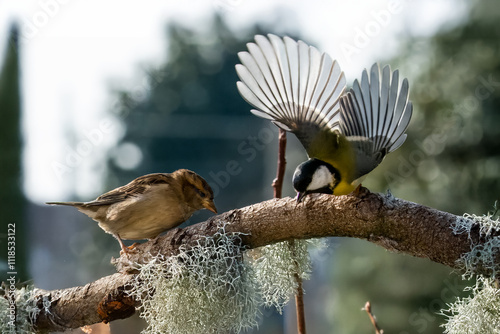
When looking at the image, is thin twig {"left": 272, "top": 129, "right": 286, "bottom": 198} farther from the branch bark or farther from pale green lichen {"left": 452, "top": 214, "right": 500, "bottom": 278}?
pale green lichen {"left": 452, "top": 214, "right": 500, "bottom": 278}

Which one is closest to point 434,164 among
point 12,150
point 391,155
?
point 391,155

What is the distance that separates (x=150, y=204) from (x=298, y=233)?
289 millimetres

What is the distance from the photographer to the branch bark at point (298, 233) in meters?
0.70

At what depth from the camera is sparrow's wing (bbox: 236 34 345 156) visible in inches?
29.4

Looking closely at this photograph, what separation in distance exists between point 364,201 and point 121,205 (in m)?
0.44

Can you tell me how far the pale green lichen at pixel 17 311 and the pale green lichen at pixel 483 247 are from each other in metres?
0.72

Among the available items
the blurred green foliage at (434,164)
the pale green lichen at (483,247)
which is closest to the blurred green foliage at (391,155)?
the blurred green foliage at (434,164)

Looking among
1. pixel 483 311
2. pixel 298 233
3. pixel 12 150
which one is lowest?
pixel 483 311

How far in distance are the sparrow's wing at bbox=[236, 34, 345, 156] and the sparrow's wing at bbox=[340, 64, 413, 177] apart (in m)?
0.04

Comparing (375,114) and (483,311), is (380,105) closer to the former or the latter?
(375,114)

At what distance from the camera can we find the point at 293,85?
0.77 meters

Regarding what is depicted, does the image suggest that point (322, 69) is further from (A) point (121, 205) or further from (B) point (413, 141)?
(B) point (413, 141)

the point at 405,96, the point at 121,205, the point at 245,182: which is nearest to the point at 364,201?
the point at 405,96

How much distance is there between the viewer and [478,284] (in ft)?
2.31
